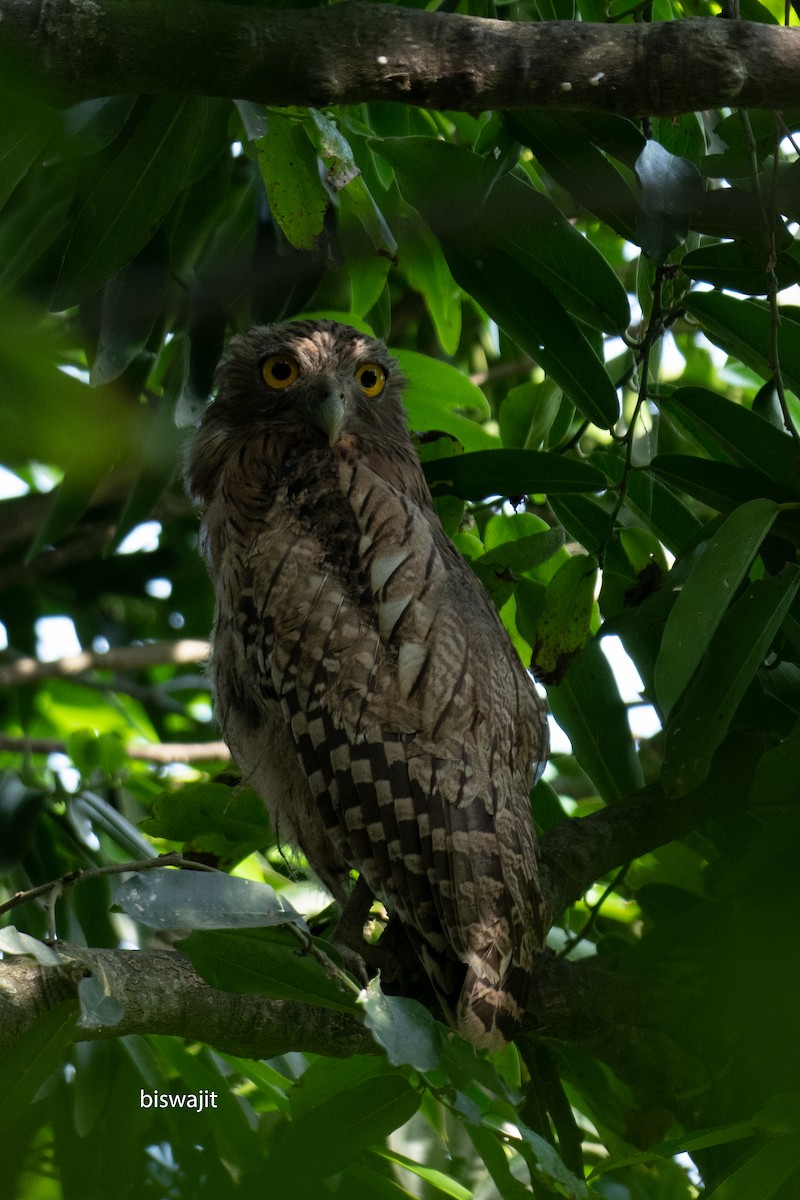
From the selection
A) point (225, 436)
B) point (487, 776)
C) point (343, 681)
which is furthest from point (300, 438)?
point (487, 776)

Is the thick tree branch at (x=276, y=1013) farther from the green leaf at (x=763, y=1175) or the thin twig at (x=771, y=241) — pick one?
the thin twig at (x=771, y=241)

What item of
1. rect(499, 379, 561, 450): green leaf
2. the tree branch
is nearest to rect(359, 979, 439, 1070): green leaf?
rect(499, 379, 561, 450): green leaf

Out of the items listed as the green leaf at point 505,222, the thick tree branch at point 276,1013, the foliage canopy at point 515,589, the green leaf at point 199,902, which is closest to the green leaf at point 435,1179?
the foliage canopy at point 515,589

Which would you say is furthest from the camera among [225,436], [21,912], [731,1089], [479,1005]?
[225,436]

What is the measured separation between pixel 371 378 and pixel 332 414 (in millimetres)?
383

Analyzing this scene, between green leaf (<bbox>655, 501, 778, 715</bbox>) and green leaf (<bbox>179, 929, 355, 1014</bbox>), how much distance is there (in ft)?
2.08

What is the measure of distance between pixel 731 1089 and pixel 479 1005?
1355mm

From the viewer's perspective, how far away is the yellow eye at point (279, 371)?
3.09 meters

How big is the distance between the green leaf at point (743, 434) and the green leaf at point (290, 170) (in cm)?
80

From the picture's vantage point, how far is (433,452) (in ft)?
9.77

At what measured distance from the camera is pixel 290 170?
2299 mm

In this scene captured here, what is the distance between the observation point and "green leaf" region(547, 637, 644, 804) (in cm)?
259

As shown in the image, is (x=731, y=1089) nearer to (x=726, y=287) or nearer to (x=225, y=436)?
(x=726, y=287)


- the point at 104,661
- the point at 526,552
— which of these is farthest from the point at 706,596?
the point at 104,661
